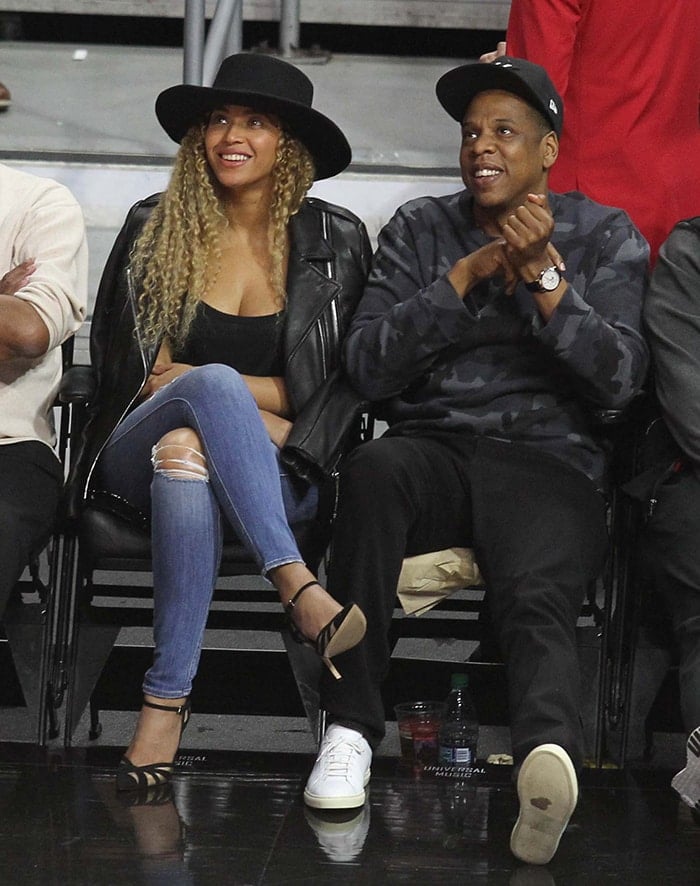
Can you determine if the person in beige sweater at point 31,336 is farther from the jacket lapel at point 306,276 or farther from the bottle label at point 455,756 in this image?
the bottle label at point 455,756

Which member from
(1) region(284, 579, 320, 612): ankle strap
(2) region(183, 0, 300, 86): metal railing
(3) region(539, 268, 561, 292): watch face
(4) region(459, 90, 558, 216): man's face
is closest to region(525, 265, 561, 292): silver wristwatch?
(3) region(539, 268, 561, 292): watch face

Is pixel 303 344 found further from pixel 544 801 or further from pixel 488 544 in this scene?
pixel 544 801

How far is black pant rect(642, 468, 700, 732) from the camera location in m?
2.67

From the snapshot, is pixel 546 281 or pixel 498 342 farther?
pixel 498 342

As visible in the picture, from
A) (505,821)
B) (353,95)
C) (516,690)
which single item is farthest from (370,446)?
(353,95)

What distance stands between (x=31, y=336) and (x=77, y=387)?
0.14 meters

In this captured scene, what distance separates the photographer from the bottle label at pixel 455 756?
2.85 meters

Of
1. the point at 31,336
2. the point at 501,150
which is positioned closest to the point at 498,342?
the point at 501,150

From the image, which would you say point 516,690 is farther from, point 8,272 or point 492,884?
point 8,272

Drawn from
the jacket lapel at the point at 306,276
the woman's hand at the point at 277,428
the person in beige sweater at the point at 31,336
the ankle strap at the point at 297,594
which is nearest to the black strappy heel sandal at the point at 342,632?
the ankle strap at the point at 297,594

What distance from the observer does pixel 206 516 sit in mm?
2645

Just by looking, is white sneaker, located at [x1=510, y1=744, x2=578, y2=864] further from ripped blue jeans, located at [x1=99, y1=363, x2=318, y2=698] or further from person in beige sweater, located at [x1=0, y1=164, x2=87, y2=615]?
person in beige sweater, located at [x1=0, y1=164, x2=87, y2=615]

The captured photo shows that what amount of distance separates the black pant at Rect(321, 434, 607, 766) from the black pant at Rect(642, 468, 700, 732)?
0.34 ft

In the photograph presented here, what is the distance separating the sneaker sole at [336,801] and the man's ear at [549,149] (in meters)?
1.35
